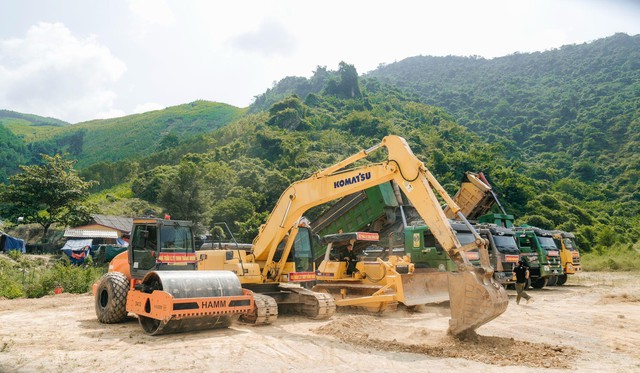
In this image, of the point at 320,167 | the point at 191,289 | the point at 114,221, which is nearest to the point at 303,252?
the point at 191,289

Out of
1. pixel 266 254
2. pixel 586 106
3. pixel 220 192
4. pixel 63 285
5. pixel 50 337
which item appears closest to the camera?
pixel 50 337

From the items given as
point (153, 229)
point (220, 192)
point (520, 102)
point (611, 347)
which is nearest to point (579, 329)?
point (611, 347)

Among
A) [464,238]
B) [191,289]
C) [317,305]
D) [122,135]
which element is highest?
[122,135]

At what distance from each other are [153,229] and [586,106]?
9989 centimetres

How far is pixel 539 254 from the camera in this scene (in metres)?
18.8

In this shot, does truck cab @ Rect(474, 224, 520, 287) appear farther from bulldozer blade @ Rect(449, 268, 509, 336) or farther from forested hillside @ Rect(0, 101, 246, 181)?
forested hillside @ Rect(0, 101, 246, 181)

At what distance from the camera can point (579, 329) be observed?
9.73m

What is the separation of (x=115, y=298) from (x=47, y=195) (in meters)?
27.3

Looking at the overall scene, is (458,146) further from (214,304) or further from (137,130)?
(137,130)

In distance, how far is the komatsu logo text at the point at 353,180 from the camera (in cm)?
1017

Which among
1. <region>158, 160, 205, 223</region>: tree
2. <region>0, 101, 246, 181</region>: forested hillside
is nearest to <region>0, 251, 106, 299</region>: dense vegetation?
<region>158, 160, 205, 223</region>: tree

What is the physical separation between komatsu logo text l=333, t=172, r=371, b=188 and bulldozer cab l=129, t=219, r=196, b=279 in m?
3.52

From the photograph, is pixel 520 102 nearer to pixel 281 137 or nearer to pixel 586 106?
pixel 586 106

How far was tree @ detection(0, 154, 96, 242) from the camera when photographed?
33.1 metres
